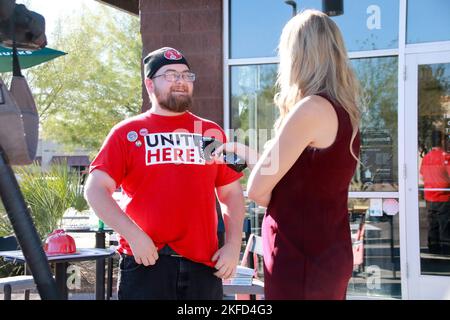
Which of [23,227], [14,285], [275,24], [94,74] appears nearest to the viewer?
[23,227]

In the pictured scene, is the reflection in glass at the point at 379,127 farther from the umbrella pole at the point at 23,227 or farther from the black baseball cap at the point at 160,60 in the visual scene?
the umbrella pole at the point at 23,227

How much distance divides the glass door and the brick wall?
78.5 inches

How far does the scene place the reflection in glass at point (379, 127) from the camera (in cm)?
612

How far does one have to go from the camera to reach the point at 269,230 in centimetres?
236

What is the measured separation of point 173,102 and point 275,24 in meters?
3.98

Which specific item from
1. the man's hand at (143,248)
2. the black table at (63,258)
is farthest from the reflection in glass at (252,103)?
the man's hand at (143,248)

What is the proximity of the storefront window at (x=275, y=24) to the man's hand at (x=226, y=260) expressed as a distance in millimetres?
3937

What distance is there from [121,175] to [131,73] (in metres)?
15.7

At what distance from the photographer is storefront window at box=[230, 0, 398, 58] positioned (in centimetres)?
619

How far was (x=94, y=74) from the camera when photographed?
18000mm

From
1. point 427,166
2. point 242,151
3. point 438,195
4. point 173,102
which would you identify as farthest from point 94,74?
point 242,151

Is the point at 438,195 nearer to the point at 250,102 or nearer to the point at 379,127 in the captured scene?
the point at 379,127

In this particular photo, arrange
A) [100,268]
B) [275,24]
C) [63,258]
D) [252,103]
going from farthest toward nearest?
1. [252,103]
2. [275,24]
3. [100,268]
4. [63,258]

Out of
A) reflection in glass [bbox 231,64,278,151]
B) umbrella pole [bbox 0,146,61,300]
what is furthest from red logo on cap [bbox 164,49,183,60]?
reflection in glass [bbox 231,64,278,151]
